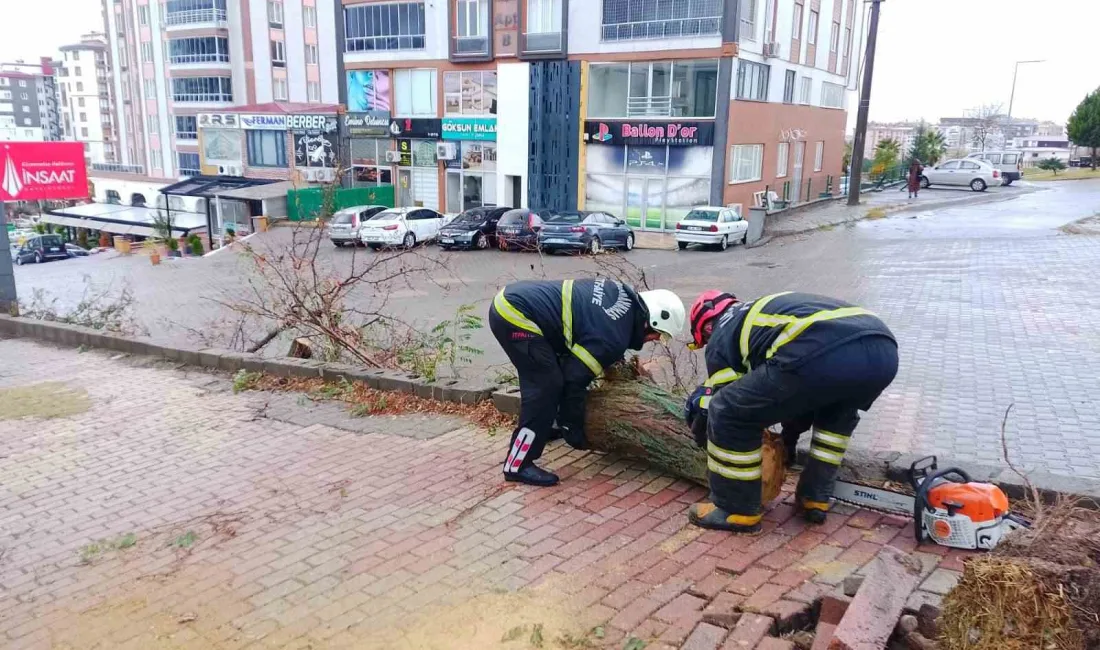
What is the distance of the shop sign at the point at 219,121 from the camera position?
139ft

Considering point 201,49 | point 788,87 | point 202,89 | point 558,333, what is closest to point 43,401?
point 558,333

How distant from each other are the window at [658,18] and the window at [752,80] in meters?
1.83

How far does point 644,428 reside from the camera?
518cm

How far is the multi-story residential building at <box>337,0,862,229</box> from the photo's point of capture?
28.2 metres

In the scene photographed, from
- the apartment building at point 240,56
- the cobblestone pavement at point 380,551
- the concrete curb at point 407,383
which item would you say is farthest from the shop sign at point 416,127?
the cobblestone pavement at point 380,551

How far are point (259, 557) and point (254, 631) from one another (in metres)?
0.79

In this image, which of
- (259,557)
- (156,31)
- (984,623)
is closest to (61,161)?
(259,557)

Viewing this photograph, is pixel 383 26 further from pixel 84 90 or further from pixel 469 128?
pixel 84 90

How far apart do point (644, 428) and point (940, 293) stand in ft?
34.4

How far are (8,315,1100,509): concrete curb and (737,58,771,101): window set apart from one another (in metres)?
23.0

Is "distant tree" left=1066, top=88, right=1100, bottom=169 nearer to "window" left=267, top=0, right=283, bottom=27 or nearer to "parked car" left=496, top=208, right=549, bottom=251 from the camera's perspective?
"parked car" left=496, top=208, right=549, bottom=251

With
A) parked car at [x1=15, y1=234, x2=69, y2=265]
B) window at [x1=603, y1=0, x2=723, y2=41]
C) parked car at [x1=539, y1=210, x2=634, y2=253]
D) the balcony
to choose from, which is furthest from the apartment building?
parked car at [x1=539, y1=210, x2=634, y2=253]

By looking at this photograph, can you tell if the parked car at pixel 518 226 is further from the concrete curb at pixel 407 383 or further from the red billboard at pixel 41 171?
the concrete curb at pixel 407 383

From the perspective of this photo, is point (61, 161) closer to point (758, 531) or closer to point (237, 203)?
point (758, 531)
